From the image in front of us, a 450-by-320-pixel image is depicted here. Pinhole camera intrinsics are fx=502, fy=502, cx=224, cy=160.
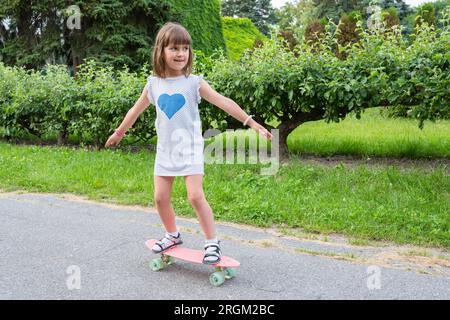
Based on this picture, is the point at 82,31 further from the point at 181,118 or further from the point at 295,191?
the point at 181,118

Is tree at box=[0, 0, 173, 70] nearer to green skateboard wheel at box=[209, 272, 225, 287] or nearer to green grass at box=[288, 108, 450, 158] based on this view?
green grass at box=[288, 108, 450, 158]

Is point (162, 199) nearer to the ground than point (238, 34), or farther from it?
nearer to the ground

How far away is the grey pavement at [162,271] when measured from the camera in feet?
11.0

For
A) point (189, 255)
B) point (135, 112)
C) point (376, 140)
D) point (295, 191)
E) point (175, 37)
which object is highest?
point (175, 37)

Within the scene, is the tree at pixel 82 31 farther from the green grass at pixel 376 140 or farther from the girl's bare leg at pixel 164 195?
the girl's bare leg at pixel 164 195

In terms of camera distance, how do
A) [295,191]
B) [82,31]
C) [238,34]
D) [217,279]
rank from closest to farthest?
[217,279] → [295,191] → [82,31] → [238,34]

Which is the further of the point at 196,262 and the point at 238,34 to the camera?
the point at 238,34

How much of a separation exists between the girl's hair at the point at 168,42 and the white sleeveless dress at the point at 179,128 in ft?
0.24

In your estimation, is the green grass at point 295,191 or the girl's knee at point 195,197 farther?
the green grass at point 295,191

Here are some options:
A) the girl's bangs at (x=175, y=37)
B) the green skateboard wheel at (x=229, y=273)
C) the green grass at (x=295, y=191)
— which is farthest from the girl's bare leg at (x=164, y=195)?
the green grass at (x=295, y=191)

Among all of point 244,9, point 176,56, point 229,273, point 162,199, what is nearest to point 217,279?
point 229,273

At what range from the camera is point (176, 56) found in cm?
352

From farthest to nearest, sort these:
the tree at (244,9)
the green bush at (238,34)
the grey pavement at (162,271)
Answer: the tree at (244,9) < the green bush at (238,34) < the grey pavement at (162,271)

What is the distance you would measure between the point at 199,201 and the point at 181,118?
2.00 ft
